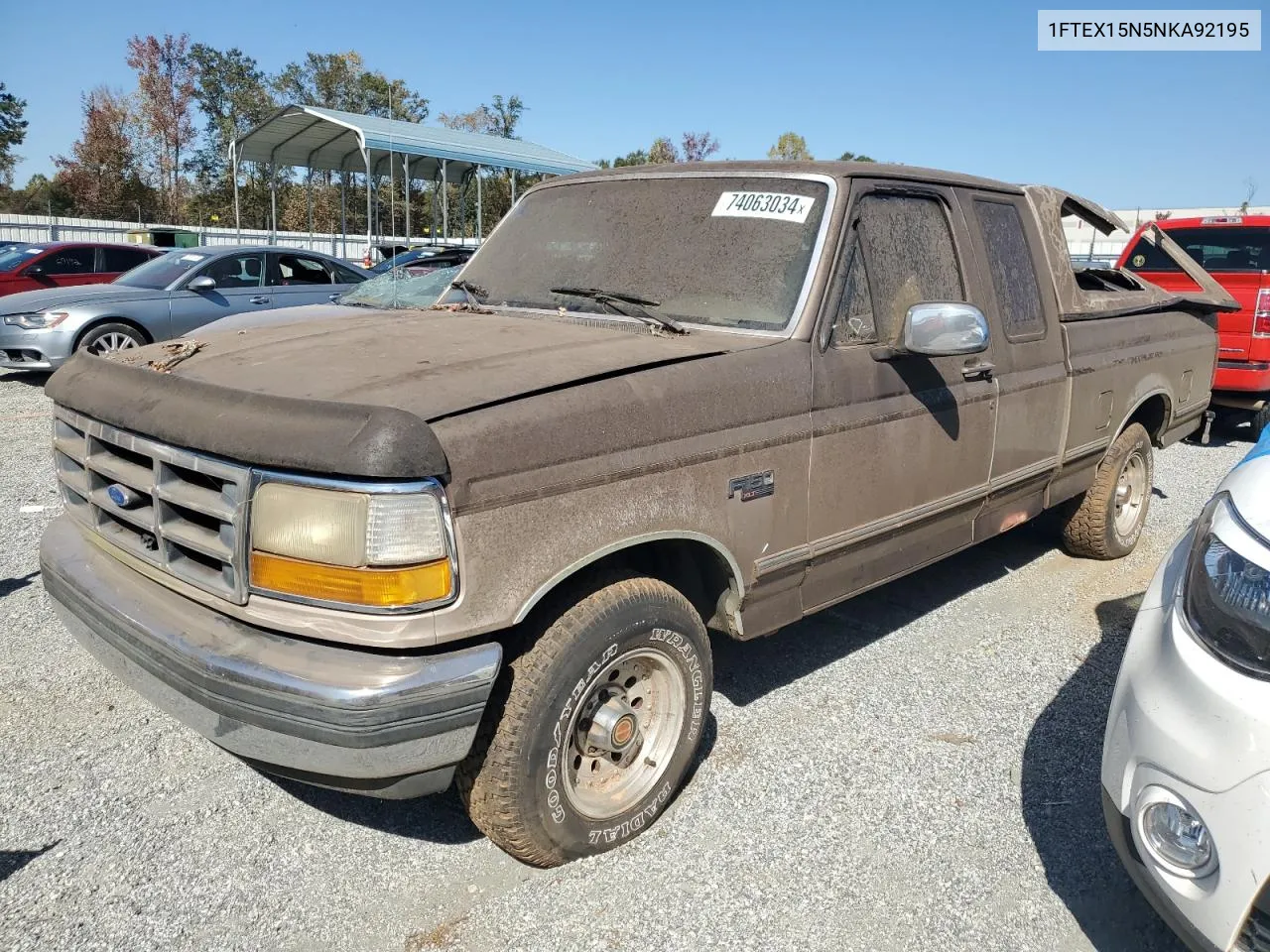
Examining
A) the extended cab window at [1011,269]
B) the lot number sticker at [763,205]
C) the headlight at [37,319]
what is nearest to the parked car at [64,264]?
the headlight at [37,319]

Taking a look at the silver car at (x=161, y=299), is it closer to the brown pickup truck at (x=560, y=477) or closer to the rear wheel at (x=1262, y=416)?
the brown pickup truck at (x=560, y=477)

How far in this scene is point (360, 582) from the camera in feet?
7.16

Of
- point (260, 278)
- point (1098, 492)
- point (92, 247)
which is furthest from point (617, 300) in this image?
point (92, 247)

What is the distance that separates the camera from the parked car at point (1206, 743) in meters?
1.88

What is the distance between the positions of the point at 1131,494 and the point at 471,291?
4.08 m

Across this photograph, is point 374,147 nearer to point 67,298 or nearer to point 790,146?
point 67,298

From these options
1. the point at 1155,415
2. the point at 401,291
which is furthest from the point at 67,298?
the point at 1155,415

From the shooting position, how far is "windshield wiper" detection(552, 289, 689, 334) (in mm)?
3168

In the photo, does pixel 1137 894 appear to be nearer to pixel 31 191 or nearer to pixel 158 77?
pixel 158 77

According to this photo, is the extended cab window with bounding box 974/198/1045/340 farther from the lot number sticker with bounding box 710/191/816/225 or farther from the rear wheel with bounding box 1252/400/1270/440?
the rear wheel with bounding box 1252/400/1270/440

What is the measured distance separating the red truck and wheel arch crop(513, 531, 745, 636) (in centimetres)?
657

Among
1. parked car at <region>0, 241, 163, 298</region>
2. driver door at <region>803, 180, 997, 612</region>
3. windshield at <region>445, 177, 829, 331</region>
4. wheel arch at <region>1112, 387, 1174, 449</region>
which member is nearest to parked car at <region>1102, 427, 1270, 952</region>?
driver door at <region>803, 180, 997, 612</region>

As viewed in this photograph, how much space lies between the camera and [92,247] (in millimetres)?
13945

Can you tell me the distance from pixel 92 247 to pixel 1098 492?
14249 millimetres
